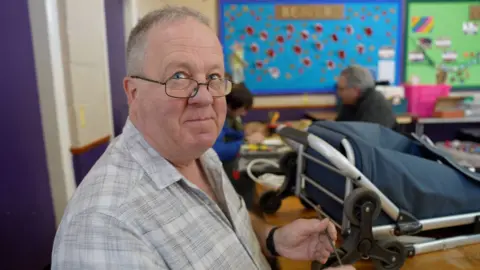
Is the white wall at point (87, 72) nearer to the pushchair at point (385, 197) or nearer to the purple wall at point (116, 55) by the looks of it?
the purple wall at point (116, 55)

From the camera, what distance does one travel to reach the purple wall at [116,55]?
10.4 feet

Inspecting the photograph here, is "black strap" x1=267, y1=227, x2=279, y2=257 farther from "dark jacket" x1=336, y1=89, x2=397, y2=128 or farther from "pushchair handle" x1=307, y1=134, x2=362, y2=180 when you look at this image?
"dark jacket" x1=336, y1=89, x2=397, y2=128

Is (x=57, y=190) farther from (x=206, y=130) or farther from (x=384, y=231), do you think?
(x=384, y=231)

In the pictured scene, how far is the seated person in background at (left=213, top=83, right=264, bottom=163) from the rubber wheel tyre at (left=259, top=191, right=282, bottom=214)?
621 millimetres

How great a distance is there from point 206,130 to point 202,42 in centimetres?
19

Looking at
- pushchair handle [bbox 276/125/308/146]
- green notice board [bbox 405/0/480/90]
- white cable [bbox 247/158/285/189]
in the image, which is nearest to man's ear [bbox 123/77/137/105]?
pushchair handle [bbox 276/125/308/146]

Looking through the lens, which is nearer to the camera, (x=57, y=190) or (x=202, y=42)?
(x=202, y=42)

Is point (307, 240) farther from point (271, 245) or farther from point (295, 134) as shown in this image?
point (295, 134)

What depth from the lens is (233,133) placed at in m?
2.37

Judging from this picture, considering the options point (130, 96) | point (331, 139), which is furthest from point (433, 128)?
point (130, 96)

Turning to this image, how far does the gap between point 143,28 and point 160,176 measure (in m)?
0.33

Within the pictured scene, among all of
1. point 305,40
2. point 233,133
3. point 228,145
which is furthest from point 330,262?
point 305,40

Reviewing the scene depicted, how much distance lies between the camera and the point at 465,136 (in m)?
4.12

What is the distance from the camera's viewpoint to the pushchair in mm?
1092
